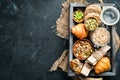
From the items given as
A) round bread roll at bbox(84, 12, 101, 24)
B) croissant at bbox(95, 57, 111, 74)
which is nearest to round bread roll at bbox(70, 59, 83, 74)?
croissant at bbox(95, 57, 111, 74)

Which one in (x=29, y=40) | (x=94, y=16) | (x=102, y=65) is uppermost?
(x=94, y=16)

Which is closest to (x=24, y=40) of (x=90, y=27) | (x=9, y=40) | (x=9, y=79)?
(x=9, y=40)

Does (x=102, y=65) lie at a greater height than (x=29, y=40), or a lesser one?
lesser

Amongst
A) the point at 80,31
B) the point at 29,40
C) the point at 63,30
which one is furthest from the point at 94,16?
the point at 29,40

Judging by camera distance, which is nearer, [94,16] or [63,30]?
[94,16]

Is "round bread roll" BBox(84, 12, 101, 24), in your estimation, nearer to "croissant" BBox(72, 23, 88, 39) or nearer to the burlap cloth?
"croissant" BBox(72, 23, 88, 39)

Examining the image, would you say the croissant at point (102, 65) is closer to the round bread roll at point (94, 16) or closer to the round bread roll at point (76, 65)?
the round bread roll at point (76, 65)

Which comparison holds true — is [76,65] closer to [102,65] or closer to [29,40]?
[102,65]
